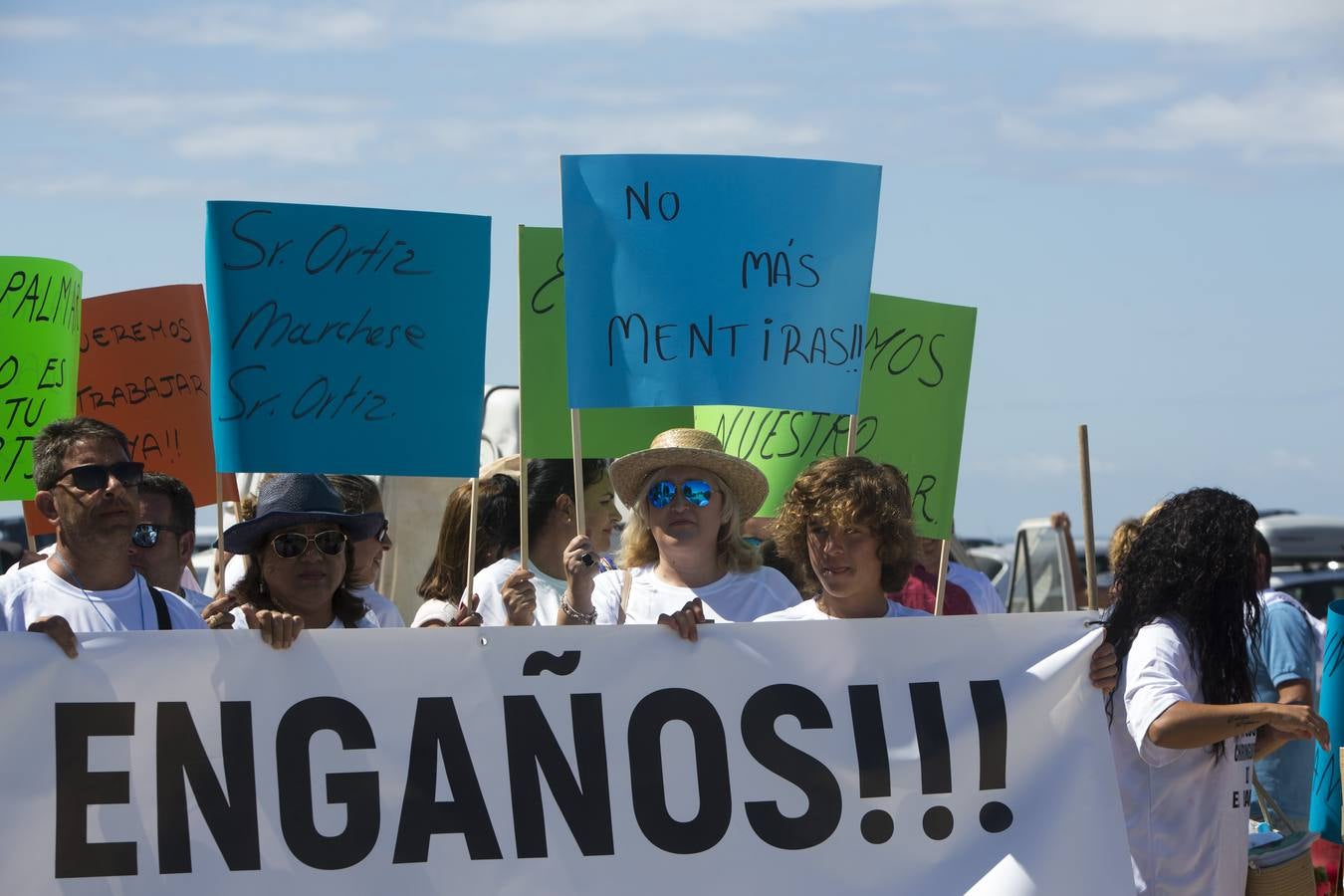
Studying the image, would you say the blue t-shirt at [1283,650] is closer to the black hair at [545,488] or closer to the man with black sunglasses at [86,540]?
the black hair at [545,488]

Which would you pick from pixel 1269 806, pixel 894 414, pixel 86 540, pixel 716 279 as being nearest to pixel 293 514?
pixel 86 540

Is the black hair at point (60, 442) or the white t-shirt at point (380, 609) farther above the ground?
the black hair at point (60, 442)

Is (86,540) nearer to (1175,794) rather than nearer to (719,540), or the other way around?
(719,540)

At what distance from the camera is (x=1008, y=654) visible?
429cm

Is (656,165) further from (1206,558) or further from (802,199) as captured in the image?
(1206,558)

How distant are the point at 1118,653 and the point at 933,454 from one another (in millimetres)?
1459

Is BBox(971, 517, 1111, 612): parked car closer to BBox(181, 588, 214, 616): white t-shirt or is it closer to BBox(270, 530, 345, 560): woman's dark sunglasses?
BBox(181, 588, 214, 616): white t-shirt

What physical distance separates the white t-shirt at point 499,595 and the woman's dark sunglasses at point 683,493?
0.63 meters

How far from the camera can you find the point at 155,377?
248 inches

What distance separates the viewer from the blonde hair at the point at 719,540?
499 cm

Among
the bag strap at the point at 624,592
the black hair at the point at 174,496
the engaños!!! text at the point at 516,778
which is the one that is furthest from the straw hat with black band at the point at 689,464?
the black hair at the point at 174,496

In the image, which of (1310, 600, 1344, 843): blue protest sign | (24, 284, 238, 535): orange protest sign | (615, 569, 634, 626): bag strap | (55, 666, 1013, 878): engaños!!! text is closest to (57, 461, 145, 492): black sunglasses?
(55, 666, 1013, 878): engaños!!! text

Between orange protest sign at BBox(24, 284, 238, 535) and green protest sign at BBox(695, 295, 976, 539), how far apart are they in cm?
193

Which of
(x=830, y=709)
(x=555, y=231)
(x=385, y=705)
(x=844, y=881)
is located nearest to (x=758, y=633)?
(x=830, y=709)
